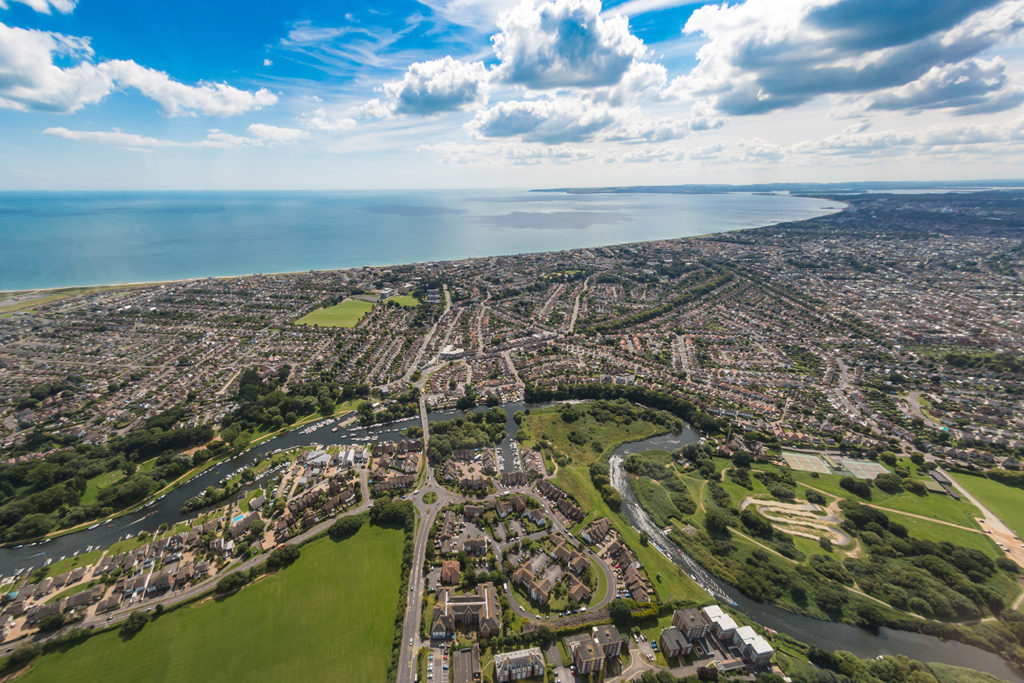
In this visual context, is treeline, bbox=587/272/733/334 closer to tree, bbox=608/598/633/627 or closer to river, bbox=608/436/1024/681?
river, bbox=608/436/1024/681

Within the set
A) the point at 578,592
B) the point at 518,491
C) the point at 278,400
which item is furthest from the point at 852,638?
the point at 278,400

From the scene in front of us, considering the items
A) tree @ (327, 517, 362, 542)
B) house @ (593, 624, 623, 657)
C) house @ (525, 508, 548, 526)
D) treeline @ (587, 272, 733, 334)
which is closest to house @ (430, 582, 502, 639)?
house @ (593, 624, 623, 657)

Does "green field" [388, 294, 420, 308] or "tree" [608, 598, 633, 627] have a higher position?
"green field" [388, 294, 420, 308]

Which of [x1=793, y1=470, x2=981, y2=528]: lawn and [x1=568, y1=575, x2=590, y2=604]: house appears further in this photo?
[x1=793, y1=470, x2=981, y2=528]: lawn

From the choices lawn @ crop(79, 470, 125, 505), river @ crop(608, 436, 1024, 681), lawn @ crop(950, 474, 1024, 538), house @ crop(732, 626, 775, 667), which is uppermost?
lawn @ crop(79, 470, 125, 505)

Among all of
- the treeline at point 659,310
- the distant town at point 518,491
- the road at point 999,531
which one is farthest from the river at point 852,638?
the treeline at point 659,310

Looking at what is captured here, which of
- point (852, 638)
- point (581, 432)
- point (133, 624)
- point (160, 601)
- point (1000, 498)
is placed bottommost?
point (852, 638)

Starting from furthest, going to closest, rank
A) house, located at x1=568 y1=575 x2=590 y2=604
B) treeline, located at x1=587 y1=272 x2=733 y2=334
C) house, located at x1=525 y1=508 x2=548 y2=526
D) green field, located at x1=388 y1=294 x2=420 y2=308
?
green field, located at x1=388 y1=294 x2=420 y2=308 → treeline, located at x1=587 y1=272 x2=733 y2=334 → house, located at x1=525 y1=508 x2=548 y2=526 → house, located at x1=568 y1=575 x2=590 y2=604

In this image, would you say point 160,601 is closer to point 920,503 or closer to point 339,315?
point 339,315
